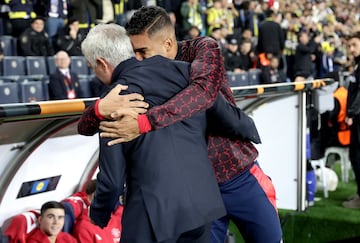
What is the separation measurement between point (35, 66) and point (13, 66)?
0.45 m

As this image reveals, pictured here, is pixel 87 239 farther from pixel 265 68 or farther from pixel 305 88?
pixel 265 68

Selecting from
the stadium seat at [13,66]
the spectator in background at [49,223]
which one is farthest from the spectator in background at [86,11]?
the spectator in background at [49,223]

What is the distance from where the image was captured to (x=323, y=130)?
7.16 m

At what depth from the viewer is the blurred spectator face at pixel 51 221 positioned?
10.9ft

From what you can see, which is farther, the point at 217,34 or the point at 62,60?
the point at 217,34

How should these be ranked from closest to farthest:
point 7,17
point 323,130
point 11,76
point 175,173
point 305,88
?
point 175,173 < point 305,88 < point 323,130 < point 11,76 < point 7,17

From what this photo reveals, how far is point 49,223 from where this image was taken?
3305 mm

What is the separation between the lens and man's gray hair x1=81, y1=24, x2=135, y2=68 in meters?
2.10

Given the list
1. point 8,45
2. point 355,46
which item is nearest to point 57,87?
point 8,45

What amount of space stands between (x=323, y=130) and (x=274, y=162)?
7.20 ft

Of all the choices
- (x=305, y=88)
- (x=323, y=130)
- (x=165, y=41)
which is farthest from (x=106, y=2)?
(x=165, y=41)

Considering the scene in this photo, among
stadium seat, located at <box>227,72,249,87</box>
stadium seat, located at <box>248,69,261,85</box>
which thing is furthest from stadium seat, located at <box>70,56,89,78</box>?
stadium seat, located at <box>248,69,261,85</box>

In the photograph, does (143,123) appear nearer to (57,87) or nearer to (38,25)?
(57,87)

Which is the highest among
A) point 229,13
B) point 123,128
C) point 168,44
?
point 229,13
